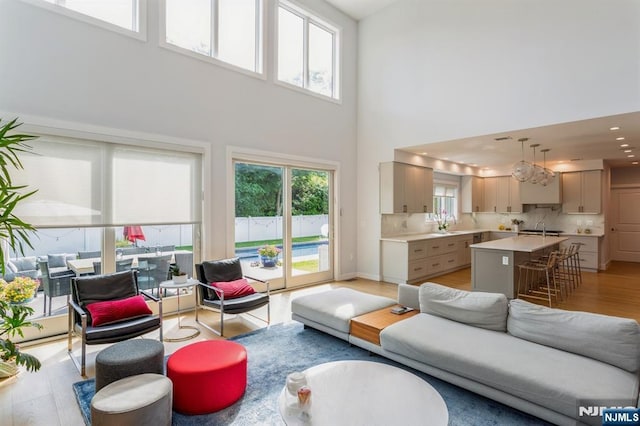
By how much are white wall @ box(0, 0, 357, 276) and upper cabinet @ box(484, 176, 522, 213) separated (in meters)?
5.40

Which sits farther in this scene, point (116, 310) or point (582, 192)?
point (582, 192)

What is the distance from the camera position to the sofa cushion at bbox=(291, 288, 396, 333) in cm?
347

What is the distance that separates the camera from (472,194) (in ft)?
30.8

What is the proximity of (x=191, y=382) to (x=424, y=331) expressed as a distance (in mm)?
1939

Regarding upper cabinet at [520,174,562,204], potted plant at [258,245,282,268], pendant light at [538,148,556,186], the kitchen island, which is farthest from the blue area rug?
upper cabinet at [520,174,562,204]

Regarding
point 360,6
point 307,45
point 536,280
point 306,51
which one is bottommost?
point 536,280

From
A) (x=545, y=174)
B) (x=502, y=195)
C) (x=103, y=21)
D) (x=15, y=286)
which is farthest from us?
(x=502, y=195)

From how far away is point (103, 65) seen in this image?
3.87 m

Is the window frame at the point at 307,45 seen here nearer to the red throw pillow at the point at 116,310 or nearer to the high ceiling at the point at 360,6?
the high ceiling at the point at 360,6

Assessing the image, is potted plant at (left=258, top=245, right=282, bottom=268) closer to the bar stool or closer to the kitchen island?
the kitchen island

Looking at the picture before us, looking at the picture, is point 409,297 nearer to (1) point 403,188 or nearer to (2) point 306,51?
(1) point 403,188

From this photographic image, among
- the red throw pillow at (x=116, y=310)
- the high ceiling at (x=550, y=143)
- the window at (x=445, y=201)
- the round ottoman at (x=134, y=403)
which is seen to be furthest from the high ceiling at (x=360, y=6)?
the round ottoman at (x=134, y=403)

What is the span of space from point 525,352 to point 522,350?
1.2 inches

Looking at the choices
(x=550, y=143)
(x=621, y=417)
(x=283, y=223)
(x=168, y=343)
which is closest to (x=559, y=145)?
(x=550, y=143)
